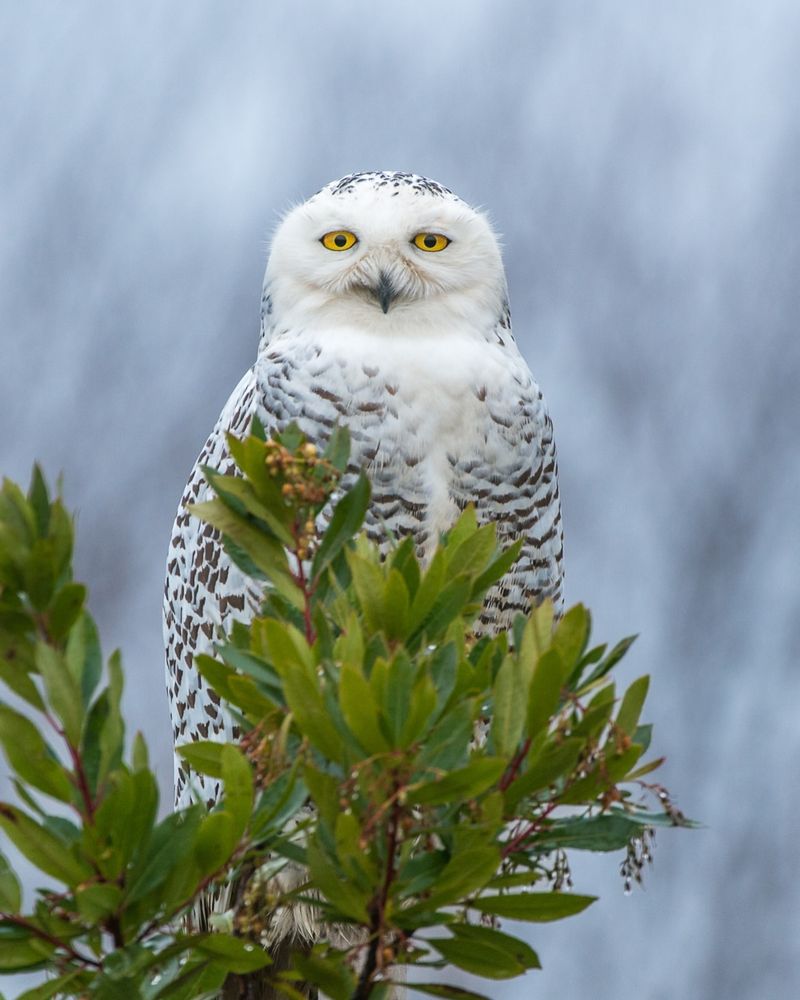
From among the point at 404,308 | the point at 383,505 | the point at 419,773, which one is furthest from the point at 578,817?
the point at 404,308

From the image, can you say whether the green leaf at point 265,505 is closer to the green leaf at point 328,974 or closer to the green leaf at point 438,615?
the green leaf at point 438,615

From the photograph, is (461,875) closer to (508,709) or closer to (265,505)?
(508,709)

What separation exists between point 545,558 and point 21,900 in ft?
3.65

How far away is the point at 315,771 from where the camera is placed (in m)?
0.77

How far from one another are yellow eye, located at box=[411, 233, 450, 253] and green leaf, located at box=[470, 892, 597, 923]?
3.48 ft

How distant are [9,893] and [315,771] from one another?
18 cm

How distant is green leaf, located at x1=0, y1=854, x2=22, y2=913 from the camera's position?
0.80 m

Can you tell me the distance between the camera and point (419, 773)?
0.78 meters

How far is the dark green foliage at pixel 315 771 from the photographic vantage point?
0.78 m

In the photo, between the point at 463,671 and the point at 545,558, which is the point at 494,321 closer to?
the point at 545,558

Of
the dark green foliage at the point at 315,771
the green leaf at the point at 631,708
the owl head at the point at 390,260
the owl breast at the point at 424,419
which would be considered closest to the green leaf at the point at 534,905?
the dark green foliage at the point at 315,771

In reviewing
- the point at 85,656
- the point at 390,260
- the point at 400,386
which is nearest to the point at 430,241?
the point at 390,260

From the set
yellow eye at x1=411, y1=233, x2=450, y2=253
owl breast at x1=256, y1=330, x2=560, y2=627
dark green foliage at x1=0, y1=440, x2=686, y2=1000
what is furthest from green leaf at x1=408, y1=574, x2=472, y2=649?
yellow eye at x1=411, y1=233, x2=450, y2=253

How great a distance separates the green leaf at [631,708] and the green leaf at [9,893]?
1.21 ft
